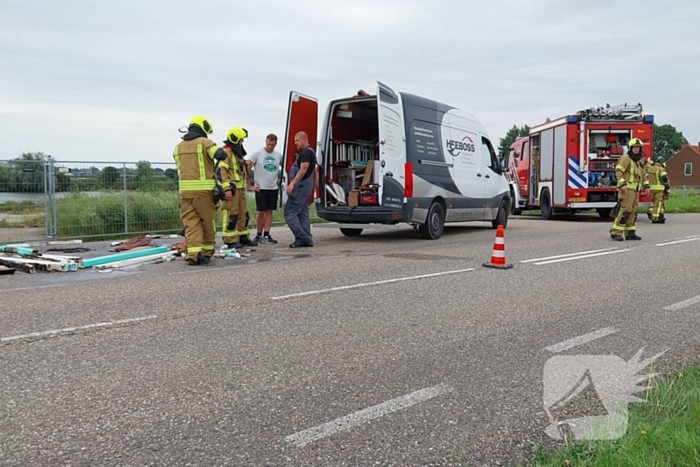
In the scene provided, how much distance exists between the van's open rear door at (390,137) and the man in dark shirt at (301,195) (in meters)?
1.18

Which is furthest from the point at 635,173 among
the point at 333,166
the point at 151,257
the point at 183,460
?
the point at 183,460

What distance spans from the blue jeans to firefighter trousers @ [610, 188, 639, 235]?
5.89 m

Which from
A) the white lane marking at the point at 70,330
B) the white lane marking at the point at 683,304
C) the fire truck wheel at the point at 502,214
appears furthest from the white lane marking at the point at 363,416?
the fire truck wheel at the point at 502,214

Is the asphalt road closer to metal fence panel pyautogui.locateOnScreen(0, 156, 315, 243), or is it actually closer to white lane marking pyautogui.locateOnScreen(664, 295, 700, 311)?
white lane marking pyautogui.locateOnScreen(664, 295, 700, 311)

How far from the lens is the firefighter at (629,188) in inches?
445

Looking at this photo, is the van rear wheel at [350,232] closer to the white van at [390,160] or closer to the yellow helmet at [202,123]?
the white van at [390,160]

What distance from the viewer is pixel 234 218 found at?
8.90 m

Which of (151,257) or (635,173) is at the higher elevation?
(635,173)

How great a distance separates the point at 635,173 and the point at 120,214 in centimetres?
1004

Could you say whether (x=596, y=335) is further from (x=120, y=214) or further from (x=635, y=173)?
(x=120, y=214)

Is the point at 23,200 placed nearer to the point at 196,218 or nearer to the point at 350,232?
the point at 196,218

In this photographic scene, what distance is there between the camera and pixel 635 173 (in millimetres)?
11367


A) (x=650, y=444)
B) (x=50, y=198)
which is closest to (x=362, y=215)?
(x=50, y=198)

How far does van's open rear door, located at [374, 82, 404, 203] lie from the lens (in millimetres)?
10008
